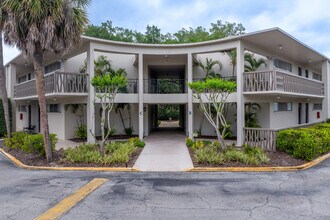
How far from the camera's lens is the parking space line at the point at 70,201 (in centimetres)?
521

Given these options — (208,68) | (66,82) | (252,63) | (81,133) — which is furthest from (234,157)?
(81,133)

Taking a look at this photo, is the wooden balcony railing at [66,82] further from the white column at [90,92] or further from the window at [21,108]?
the window at [21,108]

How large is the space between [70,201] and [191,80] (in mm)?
10705

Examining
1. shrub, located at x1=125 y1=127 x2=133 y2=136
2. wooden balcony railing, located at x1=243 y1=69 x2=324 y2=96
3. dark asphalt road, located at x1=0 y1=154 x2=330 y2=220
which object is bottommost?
dark asphalt road, located at x1=0 y1=154 x2=330 y2=220

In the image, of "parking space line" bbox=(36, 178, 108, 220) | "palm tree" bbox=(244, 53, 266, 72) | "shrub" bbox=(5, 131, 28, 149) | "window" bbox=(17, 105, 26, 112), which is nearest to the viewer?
"parking space line" bbox=(36, 178, 108, 220)

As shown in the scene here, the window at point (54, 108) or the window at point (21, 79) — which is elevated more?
the window at point (21, 79)

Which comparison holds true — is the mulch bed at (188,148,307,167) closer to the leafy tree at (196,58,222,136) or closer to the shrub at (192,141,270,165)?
the shrub at (192,141,270,165)

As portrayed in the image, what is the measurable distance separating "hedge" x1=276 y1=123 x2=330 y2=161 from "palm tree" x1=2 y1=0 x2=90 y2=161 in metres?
10.4

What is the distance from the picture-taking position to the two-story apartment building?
43.1 feet

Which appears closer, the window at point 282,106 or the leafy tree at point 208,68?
the window at point 282,106

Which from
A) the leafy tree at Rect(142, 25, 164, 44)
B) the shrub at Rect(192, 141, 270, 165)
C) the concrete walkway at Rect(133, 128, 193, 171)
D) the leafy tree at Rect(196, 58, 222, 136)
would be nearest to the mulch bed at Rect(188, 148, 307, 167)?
the shrub at Rect(192, 141, 270, 165)

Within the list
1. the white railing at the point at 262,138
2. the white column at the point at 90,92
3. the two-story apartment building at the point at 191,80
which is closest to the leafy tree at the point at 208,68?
the two-story apartment building at the point at 191,80

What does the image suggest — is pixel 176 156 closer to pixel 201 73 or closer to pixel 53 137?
pixel 53 137

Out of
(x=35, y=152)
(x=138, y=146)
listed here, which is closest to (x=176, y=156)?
(x=138, y=146)
